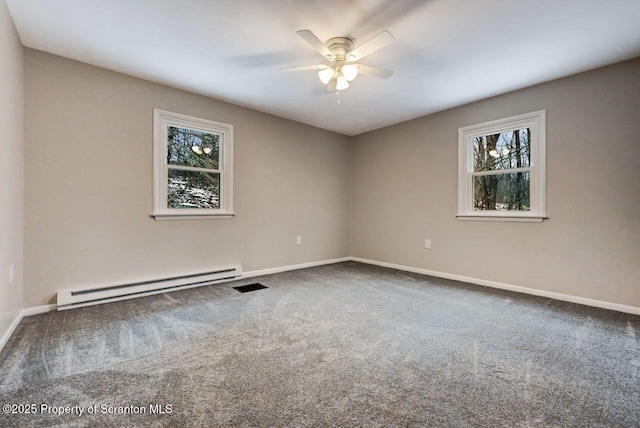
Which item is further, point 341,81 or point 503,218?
point 503,218

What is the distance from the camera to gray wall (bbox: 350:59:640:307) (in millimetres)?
2812

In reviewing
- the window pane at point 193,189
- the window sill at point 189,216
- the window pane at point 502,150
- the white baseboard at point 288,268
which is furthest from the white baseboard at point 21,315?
the window pane at point 502,150

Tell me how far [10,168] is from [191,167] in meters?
1.68

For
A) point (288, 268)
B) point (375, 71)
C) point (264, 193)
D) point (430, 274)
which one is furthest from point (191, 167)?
point (430, 274)

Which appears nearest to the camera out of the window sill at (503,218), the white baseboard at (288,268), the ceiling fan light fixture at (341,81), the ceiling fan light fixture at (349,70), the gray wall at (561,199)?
the ceiling fan light fixture at (349,70)

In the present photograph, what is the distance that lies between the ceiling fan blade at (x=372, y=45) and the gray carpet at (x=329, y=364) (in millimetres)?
2288

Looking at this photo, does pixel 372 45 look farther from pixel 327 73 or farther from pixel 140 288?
pixel 140 288

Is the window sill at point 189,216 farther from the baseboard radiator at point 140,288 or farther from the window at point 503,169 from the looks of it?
the window at point 503,169

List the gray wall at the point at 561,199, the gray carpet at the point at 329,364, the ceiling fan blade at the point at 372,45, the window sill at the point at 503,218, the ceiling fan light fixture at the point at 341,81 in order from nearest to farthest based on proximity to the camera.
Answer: the gray carpet at the point at 329,364 → the ceiling fan blade at the point at 372,45 → the ceiling fan light fixture at the point at 341,81 → the gray wall at the point at 561,199 → the window sill at the point at 503,218

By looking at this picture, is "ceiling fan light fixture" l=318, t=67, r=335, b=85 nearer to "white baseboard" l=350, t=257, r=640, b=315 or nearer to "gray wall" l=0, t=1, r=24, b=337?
"gray wall" l=0, t=1, r=24, b=337

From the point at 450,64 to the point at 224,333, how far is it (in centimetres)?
330

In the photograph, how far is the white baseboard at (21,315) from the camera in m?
2.05

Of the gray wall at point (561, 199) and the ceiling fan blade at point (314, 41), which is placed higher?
the ceiling fan blade at point (314, 41)

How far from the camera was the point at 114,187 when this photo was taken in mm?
3092
